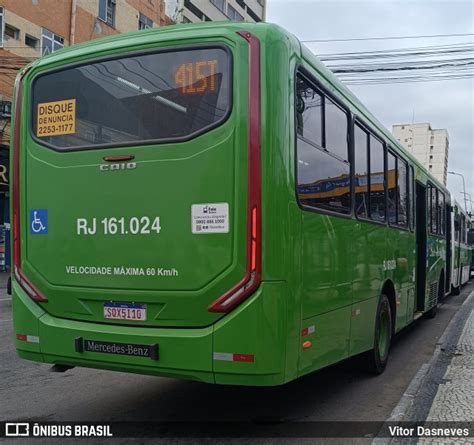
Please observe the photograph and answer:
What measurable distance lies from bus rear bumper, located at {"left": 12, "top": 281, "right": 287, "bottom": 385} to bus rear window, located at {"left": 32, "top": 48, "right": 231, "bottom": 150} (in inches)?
56.2

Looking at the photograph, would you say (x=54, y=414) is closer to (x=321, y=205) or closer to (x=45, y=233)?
(x=45, y=233)

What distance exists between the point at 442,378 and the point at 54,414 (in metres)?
4.27

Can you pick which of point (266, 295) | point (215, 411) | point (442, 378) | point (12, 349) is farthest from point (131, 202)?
point (12, 349)

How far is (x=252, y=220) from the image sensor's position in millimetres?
3975

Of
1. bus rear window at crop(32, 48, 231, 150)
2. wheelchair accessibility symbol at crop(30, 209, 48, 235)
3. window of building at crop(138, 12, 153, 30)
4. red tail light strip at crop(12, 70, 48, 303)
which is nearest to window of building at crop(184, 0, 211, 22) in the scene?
window of building at crop(138, 12, 153, 30)

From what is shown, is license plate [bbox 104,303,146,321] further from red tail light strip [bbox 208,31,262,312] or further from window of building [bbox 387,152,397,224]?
window of building [bbox 387,152,397,224]

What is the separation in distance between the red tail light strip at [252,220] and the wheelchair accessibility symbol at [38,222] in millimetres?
1711

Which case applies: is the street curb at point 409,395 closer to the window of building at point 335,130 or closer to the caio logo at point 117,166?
the window of building at point 335,130

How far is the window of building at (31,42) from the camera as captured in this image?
22.6 metres

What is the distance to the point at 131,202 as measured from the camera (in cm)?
438

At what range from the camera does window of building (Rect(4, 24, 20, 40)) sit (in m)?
21.8

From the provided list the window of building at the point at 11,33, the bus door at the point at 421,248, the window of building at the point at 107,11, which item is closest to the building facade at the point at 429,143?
the window of building at the point at 107,11

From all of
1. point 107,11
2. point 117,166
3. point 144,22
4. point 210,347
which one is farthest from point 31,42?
point 210,347

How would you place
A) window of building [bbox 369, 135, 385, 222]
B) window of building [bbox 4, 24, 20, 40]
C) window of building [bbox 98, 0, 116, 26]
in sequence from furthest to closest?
window of building [bbox 98, 0, 116, 26] < window of building [bbox 4, 24, 20, 40] < window of building [bbox 369, 135, 385, 222]
